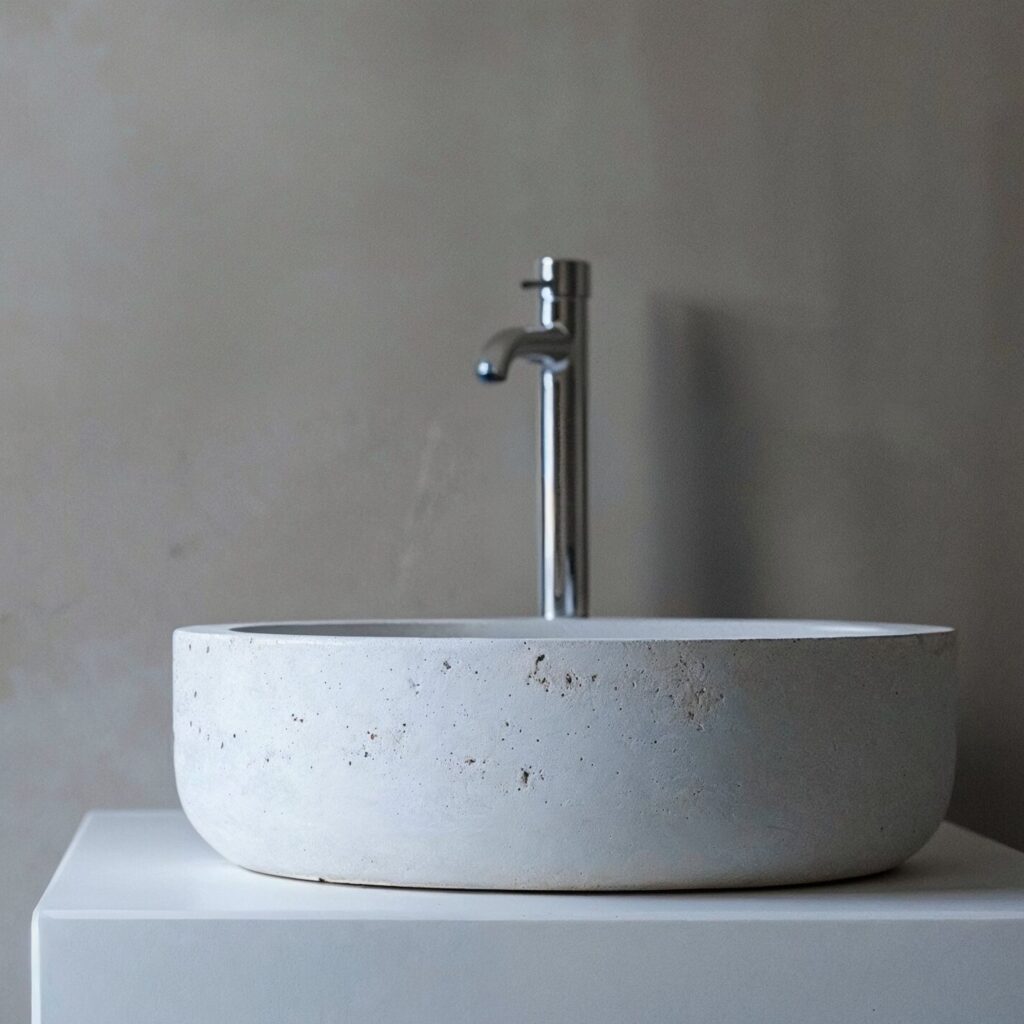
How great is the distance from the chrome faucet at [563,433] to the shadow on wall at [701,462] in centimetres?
11

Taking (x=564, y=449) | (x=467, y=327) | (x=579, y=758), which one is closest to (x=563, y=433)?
(x=564, y=449)

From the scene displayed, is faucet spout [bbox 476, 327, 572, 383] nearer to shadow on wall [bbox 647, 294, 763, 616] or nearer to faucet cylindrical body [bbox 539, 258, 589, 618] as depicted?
faucet cylindrical body [bbox 539, 258, 589, 618]

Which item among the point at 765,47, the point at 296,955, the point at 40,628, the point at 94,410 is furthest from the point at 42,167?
the point at 296,955

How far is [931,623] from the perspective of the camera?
122 cm

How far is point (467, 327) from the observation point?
120cm

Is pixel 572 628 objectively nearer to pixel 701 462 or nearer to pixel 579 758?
pixel 701 462

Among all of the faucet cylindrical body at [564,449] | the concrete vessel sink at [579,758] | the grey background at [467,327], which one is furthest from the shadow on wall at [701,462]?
the concrete vessel sink at [579,758]

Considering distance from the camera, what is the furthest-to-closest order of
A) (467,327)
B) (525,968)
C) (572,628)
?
(467,327) < (572,628) < (525,968)

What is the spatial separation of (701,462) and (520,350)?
205mm

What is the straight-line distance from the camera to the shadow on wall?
3.98ft

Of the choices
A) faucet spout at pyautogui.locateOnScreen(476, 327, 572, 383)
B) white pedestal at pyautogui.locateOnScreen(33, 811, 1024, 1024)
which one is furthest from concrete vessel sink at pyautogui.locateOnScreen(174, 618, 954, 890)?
faucet spout at pyautogui.locateOnScreen(476, 327, 572, 383)

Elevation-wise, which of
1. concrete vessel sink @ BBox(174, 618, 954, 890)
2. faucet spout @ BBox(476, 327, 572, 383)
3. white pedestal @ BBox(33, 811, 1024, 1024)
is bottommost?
white pedestal @ BBox(33, 811, 1024, 1024)

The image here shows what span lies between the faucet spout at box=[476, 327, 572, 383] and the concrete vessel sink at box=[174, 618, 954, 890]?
0.33 meters

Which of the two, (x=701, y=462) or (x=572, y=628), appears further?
(x=701, y=462)
